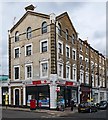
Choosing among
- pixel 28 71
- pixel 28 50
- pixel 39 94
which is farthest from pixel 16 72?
pixel 39 94

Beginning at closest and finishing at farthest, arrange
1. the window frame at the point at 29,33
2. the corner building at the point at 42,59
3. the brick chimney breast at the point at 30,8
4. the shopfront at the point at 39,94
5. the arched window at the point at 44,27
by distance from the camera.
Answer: the corner building at the point at 42,59
the shopfront at the point at 39,94
the arched window at the point at 44,27
the window frame at the point at 29,33
the brick chimney breast at the point at 30,8

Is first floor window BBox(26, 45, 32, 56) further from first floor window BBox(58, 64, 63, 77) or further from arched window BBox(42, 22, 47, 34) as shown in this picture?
first floor window BBox(58, 64, 63, 77)

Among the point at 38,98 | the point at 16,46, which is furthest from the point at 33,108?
the point at 16,46

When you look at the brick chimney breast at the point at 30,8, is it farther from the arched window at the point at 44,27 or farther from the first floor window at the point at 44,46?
the first floor window at the point at 44,46

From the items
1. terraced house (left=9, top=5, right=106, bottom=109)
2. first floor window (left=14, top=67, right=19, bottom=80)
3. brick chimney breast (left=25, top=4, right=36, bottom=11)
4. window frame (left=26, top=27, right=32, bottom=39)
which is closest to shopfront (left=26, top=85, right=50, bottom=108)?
terraced house (left=9, top=5, right=106, bottom=109)

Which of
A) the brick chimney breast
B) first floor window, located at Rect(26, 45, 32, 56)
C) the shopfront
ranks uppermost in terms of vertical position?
the brick chimney breast

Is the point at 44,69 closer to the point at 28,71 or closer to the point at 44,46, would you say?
the point at 44,46

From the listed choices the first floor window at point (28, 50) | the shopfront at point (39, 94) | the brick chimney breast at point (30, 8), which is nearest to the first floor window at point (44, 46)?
the first floor window at point (28, 50)

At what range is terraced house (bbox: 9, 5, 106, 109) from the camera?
118ft

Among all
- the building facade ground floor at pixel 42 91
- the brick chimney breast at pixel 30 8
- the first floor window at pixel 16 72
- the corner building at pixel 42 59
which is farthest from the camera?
the brick chimney breast at pixel 30 8

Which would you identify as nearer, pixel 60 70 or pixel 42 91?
pixel 42 91

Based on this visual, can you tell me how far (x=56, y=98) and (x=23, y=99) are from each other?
242 inches

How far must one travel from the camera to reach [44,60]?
36594 mm

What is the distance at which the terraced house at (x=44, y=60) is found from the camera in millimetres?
35906
